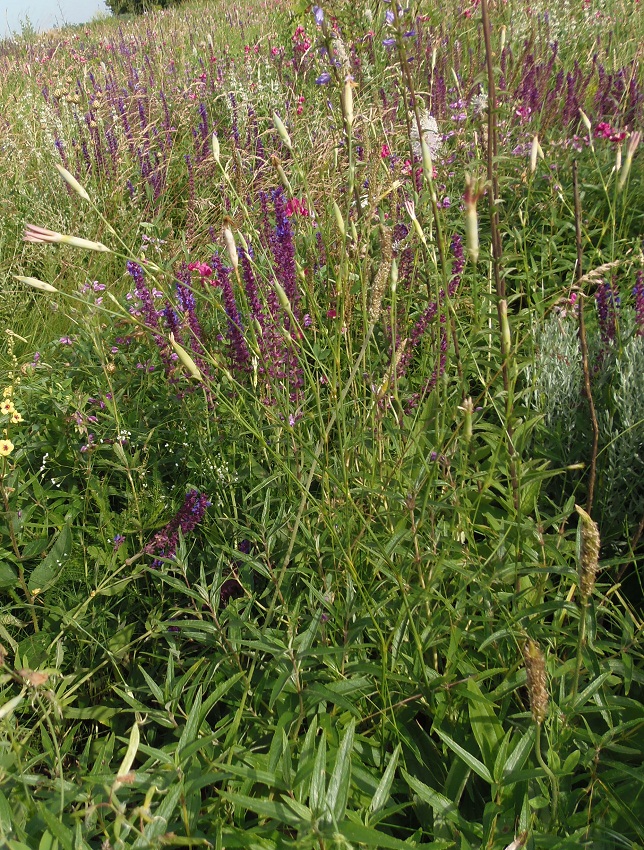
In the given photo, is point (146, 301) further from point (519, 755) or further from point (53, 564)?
point (519, 755)

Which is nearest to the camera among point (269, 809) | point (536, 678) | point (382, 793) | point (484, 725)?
point (536, 678)

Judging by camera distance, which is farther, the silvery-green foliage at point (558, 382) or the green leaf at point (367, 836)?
the silvery-green foliage at point (558, 382)

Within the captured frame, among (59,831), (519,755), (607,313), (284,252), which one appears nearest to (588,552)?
(519,755)

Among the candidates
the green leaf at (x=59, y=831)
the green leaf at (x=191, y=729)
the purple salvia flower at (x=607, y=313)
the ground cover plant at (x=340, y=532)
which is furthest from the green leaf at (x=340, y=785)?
the purple salvia flower at (x=607, y=313)

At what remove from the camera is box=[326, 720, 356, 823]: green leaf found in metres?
0.91

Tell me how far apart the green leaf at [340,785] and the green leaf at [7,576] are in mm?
960

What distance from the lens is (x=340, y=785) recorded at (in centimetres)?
94

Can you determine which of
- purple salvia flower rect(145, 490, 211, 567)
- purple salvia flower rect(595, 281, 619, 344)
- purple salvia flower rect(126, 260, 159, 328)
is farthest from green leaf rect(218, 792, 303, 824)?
purple salvia flower rect(595, 281, 619, 344)

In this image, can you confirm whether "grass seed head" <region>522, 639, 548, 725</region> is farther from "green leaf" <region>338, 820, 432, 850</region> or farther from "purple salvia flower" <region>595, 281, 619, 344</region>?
"purple salvia flower" <region>595, 281, 619, 344</region>

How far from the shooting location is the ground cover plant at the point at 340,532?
1.05 meters

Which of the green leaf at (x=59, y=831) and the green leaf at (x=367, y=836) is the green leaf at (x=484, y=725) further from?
the green leaf at (x=59, y=831)

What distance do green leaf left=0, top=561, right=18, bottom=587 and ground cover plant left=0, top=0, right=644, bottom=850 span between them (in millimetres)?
30

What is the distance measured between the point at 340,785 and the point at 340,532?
62cm

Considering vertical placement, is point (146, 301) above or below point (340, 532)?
above
